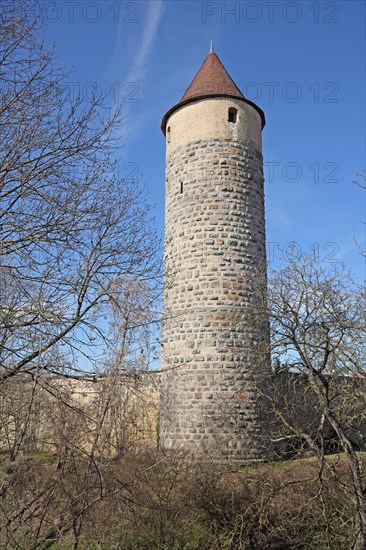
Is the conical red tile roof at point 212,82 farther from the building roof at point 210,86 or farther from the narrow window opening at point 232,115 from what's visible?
the narrow window opening at point 232,115

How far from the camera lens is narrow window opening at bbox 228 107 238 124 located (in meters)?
11.7

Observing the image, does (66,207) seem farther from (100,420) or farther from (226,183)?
(226,183)

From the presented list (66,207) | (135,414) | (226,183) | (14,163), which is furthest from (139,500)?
(226,183)

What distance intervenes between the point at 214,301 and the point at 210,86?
5.72 m

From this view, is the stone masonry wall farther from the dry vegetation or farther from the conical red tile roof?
the dry vegetation

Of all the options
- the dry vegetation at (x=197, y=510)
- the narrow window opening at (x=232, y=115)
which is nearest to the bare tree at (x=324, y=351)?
the dry vegetation at (x=197, y=510)

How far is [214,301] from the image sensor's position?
10.4 meters

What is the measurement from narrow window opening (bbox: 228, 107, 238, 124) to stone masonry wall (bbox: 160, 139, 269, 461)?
2.36 ft

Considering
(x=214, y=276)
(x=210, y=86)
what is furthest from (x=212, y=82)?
(x=214, y=276)

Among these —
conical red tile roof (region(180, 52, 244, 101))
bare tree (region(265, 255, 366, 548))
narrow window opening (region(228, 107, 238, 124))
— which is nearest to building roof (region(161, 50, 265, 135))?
conical red tile roof (region(180, 52, 244, 101))

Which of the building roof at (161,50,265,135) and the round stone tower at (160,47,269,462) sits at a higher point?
the building roof at (161,50,265,135)

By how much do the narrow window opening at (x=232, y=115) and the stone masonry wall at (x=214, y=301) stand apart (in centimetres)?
72

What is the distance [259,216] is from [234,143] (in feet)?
6.20

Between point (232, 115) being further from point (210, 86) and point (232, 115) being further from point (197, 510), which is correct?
point (197, 510)
